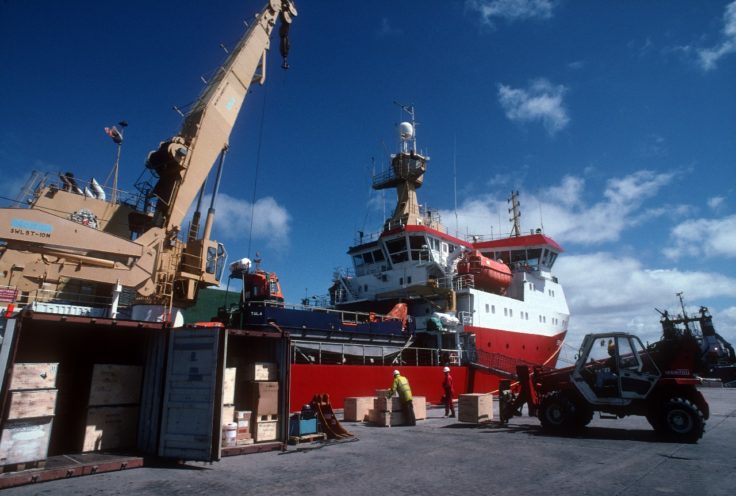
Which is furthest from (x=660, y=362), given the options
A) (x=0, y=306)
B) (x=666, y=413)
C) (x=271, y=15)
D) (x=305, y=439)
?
(x=271, y=15)

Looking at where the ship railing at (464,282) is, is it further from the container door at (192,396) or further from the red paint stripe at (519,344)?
the container door at (192,396)

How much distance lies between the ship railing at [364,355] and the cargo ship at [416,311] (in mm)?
48

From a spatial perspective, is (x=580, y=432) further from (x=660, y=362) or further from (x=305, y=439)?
(x=305, y=439)

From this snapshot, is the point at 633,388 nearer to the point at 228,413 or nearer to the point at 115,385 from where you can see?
the point at 228,413

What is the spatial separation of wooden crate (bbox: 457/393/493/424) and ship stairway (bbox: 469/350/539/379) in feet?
28.3

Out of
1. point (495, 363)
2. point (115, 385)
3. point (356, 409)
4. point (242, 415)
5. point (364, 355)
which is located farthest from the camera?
point (495, 363)

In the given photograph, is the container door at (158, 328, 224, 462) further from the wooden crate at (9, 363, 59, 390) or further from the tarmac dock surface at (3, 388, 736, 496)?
the wooden crate at (9, 363, 59, 390)

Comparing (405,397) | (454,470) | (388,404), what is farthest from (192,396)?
(405,397)

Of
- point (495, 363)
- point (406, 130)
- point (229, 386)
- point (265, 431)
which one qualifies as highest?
point (406, 130)

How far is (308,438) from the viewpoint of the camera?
9195 mm

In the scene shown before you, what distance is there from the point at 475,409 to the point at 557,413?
2464mm

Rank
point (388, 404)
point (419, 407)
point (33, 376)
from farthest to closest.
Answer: point (419, 407), point (388, 404), point (33, 376)

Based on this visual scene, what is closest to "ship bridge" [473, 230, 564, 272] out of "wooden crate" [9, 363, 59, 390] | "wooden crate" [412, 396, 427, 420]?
"wooden crate" [412, 396, 427, 420]

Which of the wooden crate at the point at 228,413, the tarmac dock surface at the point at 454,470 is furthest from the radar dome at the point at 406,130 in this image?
→ the wooden crate at the point at 228,413
